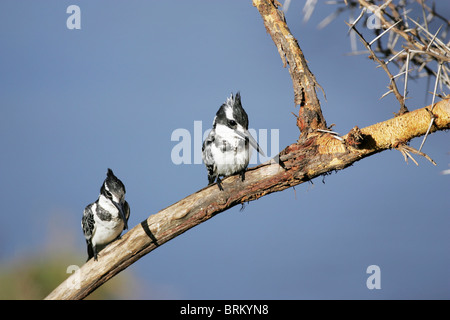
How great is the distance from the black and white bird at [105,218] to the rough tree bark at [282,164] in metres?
0.51

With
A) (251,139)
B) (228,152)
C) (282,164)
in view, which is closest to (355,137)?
(282,164)

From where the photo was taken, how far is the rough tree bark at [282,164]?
2.88 metres

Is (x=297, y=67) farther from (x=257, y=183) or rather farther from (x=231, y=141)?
(x=257, y=183)

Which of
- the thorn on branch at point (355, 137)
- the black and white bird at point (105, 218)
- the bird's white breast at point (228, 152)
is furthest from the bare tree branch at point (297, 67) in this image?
the black and white bird at point (105, 218)

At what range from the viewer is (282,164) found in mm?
3129

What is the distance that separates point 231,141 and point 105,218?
4.64 ft

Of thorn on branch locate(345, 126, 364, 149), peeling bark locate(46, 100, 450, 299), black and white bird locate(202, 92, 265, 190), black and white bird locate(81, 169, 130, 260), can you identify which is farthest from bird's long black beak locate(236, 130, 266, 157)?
black and white bird locate(81, 169, 130, 260)

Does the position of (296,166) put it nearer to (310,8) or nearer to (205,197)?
(205,197)

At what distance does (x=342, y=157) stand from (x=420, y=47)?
0.86 m

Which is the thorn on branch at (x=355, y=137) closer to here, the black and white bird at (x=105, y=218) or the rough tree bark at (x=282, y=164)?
the rough tree bark at (x=282, y=164)

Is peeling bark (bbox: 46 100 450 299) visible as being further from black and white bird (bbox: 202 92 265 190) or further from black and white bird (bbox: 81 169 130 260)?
black and white bird (bbox: 81 169 130 260)

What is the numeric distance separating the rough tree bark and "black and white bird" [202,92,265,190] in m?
0.24

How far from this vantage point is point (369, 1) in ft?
8.50
